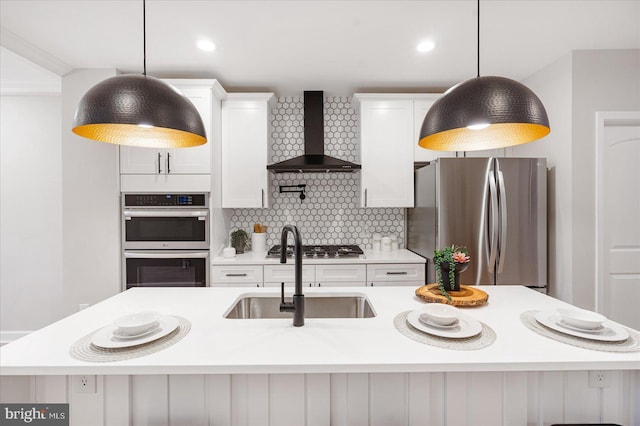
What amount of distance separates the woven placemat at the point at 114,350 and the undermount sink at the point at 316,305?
1.88 ft

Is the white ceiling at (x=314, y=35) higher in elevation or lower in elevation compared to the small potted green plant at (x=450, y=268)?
higher

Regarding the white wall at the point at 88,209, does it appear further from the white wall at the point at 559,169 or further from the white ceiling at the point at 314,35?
the white wall at the point at 559,169

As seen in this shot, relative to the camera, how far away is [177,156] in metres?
2.76

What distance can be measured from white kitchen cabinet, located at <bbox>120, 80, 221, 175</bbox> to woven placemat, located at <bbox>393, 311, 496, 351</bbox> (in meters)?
2.25

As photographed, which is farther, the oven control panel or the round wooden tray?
the oven control panel

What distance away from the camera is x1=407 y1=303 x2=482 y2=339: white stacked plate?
1.11m

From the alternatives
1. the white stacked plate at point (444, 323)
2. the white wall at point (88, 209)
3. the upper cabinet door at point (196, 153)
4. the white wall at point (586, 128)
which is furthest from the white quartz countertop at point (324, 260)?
the white stacked plate at point (444, 323)

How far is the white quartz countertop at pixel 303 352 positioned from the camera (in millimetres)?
945

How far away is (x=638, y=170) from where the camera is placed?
99.2 inches

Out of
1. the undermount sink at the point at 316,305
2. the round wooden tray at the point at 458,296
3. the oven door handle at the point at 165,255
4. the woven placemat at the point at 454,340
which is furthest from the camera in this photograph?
the oven door handle at the point at 165,255

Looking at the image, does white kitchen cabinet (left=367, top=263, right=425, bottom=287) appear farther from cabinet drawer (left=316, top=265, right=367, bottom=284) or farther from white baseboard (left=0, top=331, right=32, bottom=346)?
white baseboard (left=0, top=331, right=32, bottom=346)

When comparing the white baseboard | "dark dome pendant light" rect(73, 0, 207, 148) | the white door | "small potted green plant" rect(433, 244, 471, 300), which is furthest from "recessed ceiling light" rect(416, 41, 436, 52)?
the white baseboard

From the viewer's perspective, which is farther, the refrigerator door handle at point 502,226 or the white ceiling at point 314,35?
the refrigerator door handle at point 502,226

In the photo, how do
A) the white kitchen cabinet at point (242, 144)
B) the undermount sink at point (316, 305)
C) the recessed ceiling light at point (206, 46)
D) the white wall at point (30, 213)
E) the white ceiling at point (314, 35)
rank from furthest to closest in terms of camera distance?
the white wall at point (30, 213) → the white kitchen cabinet at point (242, 144) → the recessed ceiling light at point (206, 46) → the white ceiling at point (314, 35) → the undermount sink at point (316, 305)
